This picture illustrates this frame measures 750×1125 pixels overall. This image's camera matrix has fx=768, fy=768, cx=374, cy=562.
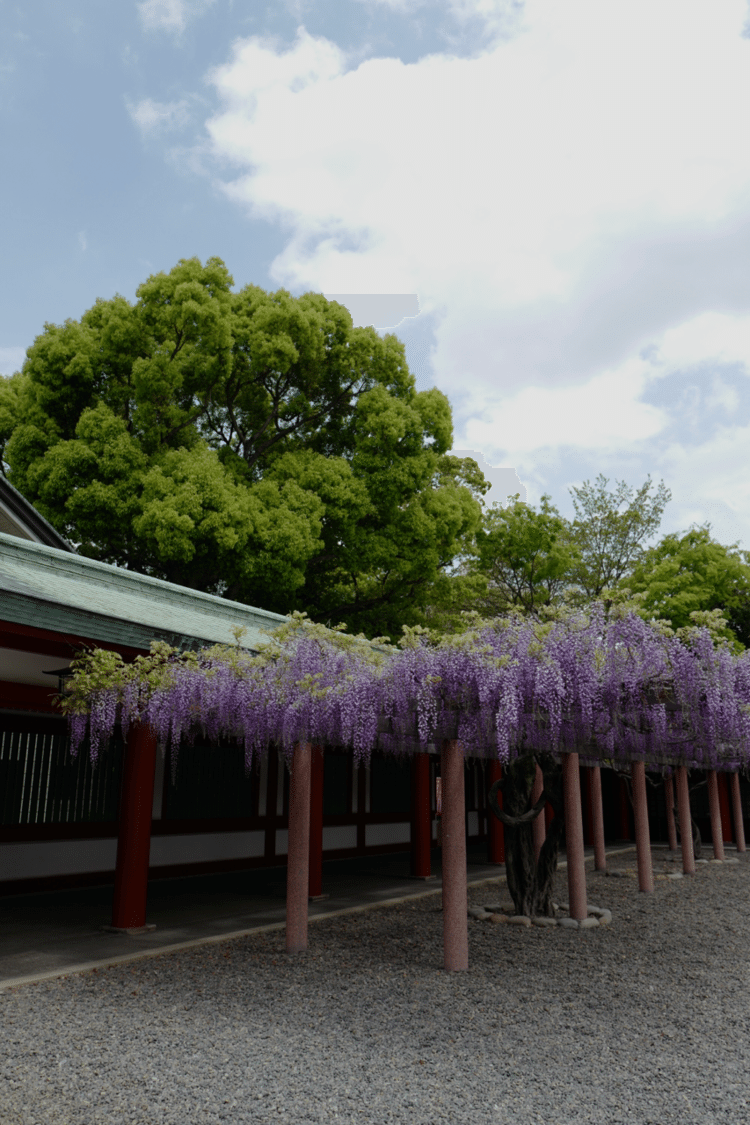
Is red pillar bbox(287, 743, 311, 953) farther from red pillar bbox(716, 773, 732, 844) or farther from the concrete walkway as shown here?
red pillar bbox(716, 773, 732, 844)

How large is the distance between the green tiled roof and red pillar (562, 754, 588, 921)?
3.53 meters

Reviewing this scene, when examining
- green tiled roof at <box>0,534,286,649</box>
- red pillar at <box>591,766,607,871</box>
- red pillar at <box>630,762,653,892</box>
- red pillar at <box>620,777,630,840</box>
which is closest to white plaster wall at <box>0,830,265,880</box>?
green tiled roof at <box>0,534,286,649</box>

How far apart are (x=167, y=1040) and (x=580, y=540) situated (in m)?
21.9

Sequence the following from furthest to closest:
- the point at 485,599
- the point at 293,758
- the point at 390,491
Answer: the point at 485,599 → the point at 390,491 → the point at 293,758

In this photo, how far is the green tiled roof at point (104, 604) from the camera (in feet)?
18.7

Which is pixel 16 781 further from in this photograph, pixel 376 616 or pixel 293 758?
pixel 376 616

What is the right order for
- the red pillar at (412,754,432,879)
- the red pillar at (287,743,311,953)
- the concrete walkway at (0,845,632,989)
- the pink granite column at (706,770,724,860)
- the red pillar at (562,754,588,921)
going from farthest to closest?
the pink granite column at (706,770,724,860) → the red pillar at (412,754,432,879) → the red pillar at (562,754,588,921) → the red pillar at (287,743,311,953) → the concrete walkway at (0,845,632,989)

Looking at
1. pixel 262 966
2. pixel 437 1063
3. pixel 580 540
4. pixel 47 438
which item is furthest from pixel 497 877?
pixel 580 540

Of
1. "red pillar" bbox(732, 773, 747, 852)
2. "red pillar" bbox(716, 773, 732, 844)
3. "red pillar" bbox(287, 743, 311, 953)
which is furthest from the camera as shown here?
"red pillar" bbox(716, 773, 732, 844)

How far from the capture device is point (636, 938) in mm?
7496

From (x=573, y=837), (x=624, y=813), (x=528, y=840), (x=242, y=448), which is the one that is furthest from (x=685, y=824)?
(x=242, y=448)

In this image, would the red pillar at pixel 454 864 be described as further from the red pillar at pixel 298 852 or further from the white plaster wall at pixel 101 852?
the white plaster wall at pixel 101 852

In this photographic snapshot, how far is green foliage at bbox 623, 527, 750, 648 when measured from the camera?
1938 cm

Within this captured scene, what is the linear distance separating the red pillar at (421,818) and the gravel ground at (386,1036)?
13.0 feet
